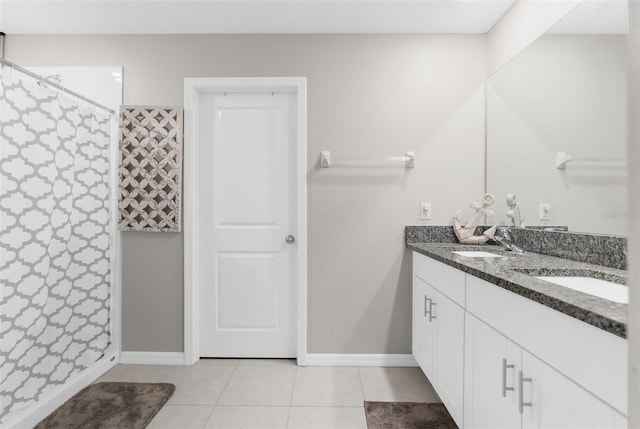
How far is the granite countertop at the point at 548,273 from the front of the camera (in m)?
0.83

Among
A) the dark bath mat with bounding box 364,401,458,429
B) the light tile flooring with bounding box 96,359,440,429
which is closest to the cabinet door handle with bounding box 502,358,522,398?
the dark bath mat with bounding box 364,401,458,429

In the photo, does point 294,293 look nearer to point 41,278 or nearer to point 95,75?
point 41,278

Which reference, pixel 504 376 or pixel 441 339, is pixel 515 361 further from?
pixel 441 339

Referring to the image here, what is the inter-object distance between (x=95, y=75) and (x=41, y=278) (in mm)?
1496

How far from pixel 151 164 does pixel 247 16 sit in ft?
3.89

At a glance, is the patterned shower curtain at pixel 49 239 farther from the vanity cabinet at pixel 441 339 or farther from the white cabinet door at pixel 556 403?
the white cabinet door at pixel 556 403

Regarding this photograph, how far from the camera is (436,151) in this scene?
2.53m

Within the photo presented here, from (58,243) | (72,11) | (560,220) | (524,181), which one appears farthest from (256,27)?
(560,220)

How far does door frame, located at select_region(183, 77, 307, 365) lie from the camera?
2508 mm

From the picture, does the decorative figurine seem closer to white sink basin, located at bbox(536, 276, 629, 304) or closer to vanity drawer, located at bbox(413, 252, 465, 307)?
vanity drawer, located at bbox(413, 252, 465, 307)

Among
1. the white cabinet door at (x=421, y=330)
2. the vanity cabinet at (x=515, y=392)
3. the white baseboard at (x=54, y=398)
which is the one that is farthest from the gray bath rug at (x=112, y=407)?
the vanity cabinet at (x=515, y=392)

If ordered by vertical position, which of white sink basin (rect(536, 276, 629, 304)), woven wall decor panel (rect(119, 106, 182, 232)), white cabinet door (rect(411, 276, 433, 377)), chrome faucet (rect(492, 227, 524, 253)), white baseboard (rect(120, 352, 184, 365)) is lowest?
white baseboard (rect(120, 352, 184, 365))

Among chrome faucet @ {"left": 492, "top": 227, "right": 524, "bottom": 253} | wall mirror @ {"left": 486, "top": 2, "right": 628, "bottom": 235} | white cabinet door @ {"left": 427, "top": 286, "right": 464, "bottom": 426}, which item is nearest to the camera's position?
wall mirror @ {"left": 486, "top": 2, "right": 628, "bottom": 235}

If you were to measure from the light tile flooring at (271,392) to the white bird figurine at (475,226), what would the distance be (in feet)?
3.16
